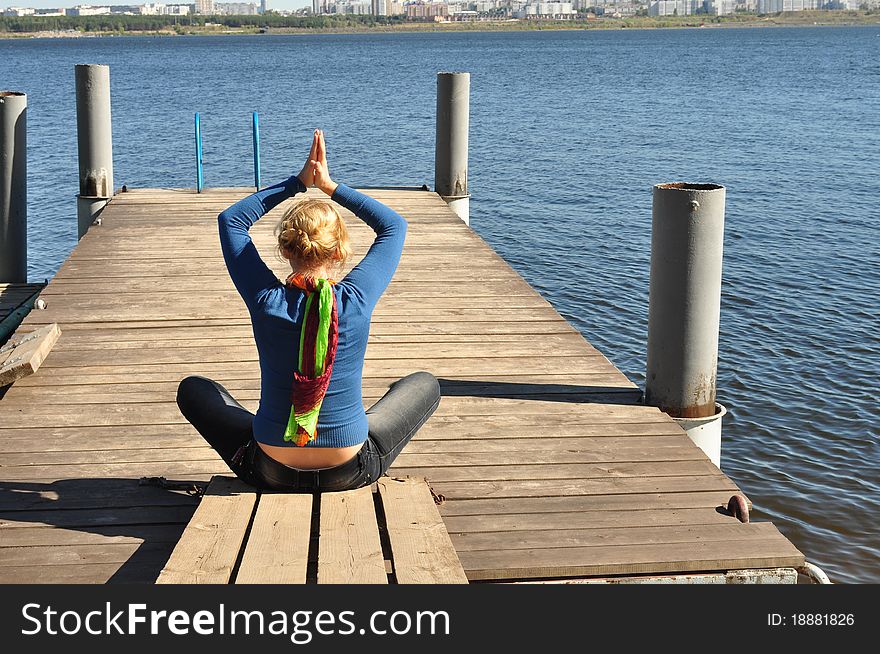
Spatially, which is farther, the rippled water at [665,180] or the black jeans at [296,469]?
the rippled water at [665,180]

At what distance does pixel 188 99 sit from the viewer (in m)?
50.6


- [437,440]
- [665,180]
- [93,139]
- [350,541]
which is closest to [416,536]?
[350,541]

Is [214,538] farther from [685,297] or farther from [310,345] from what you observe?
[685,297]

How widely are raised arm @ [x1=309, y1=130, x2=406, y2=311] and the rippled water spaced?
4808 millimetres

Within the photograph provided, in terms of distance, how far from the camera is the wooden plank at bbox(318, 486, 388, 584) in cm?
348

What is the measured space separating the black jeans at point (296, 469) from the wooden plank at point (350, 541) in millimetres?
87

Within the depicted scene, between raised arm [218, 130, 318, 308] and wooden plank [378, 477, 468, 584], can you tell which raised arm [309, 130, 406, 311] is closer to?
raised arm [218, 130, 318, 308]

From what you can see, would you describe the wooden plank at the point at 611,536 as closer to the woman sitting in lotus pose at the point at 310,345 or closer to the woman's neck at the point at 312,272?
the woman sitting in lotus pose at the point at 310,345

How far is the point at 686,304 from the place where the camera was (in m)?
5.61

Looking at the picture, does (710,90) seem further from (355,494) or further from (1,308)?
(355,494)

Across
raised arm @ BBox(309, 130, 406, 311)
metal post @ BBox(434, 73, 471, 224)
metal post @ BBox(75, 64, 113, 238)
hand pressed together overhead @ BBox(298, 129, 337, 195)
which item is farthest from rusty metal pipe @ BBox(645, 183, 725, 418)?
metal post @ BBox(75, 64, 113, 238)

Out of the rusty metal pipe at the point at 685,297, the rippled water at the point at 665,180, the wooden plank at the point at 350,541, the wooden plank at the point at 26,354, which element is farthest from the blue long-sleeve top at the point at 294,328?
the rippled water at the point at 665,180

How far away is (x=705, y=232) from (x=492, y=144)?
26051 mm

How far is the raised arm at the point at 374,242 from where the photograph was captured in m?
4.08
